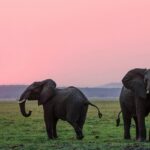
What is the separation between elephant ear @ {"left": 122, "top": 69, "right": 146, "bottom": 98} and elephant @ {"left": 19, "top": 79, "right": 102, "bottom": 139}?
2.33 metres

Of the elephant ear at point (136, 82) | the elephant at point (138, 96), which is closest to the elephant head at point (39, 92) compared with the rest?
the elephant at point (138, 96)

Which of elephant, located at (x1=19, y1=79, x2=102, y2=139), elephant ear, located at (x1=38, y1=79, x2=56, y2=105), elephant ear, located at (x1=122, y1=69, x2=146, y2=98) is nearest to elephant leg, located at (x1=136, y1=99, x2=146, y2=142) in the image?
elephant ear, located at (x1=122, y1=69, x2=146, y2=98)

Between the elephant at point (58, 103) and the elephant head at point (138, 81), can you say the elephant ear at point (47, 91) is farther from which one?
the elephant head at point (138, 81)

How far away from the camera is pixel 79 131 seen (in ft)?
86.7

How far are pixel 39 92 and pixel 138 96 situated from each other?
591 cm

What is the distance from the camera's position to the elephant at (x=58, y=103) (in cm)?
2680

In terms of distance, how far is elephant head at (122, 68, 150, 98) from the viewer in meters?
24.0

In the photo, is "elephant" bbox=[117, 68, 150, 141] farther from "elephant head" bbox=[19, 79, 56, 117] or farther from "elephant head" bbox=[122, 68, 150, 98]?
"elephant head" bbox=[19, 79, 56, 117]

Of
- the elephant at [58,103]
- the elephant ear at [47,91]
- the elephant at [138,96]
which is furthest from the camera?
the elephant ear at [47,91]

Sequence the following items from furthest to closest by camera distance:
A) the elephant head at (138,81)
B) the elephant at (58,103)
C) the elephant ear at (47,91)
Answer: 1. the elephant ear at (47,91)
2. the elephant at (58,103)
3. the elephant head at (138,81)

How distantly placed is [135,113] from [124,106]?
35.2 inches

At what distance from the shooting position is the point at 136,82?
81.0 ft

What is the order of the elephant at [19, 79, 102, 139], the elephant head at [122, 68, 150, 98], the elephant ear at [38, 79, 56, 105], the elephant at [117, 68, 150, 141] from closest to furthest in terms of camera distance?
1. the elephant head at [122, 68, 150, 98]
2. the elephant at [117, 68, 150, 141]
3. the elephant at [19, 79, 102, 139]
4. the elephant ear at [38, 79, 56, 105]

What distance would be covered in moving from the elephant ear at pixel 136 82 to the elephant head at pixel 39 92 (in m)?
4.12
